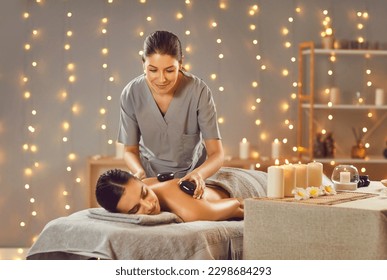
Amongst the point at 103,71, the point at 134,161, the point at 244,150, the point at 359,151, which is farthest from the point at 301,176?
the point at 103,71

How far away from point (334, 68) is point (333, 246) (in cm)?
241

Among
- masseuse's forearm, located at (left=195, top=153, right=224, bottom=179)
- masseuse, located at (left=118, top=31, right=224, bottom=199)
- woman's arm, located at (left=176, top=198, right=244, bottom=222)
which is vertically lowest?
woman's arm, located at (left=176, top=198, right=244, bottom=222)

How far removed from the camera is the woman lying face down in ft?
6.63

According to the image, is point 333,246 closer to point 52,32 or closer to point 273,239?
point 273,239

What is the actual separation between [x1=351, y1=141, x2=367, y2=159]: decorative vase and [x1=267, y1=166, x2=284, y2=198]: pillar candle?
2.06m

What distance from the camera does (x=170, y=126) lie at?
2504 millimetres

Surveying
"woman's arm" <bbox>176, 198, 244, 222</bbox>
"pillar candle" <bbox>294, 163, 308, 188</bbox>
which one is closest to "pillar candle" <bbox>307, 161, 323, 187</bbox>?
"pillar candle" <bbox>294, 163, 308, 188</bbox>

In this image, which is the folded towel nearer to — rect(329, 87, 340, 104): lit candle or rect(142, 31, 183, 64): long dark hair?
rect(142, 31, 183, 64): long dark hair

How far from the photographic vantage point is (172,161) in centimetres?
253

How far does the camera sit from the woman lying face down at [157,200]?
79.5 inches

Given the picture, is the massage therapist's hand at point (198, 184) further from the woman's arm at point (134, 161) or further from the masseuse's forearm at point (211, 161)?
the woman's arm at point (134, 161)

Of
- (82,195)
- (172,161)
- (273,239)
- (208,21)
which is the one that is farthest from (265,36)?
(273,239)

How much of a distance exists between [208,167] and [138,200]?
37cm

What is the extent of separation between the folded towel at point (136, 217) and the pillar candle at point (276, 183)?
13.4 inches
